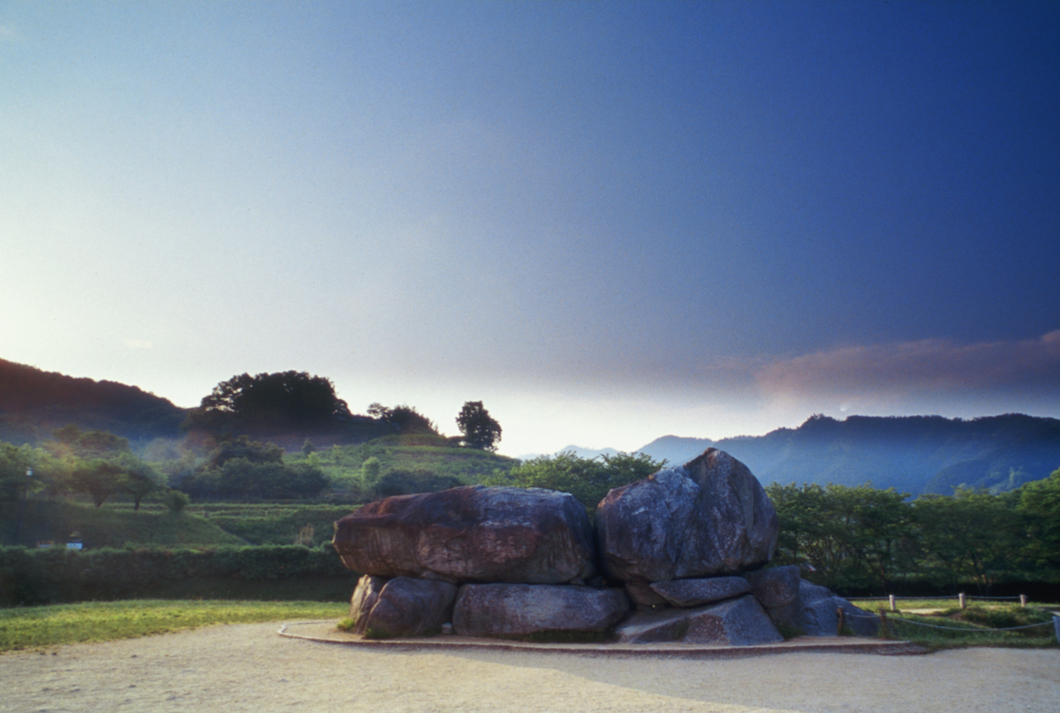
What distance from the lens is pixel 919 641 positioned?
46.8 feet

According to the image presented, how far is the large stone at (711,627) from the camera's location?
14.1m

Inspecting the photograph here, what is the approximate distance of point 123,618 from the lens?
16.8 meters

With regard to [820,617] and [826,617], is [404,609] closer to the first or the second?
[820,617]

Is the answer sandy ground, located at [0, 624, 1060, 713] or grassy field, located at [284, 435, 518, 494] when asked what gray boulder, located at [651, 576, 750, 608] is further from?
grassy field, located at [284, 435, 518, 494]

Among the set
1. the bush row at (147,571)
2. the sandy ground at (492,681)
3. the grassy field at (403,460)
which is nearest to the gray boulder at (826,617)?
the sandy ground at (492,681)

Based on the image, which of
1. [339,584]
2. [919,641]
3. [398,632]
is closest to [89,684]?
[398,632]

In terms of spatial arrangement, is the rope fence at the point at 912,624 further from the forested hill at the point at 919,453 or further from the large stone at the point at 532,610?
the forested hill at the point at 919,453

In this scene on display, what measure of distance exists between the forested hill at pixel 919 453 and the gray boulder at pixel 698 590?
8702 cm

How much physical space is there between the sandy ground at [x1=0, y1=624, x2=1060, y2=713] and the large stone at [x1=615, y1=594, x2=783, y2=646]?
135cm

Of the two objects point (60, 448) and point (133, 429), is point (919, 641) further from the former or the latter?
point (133, 429)

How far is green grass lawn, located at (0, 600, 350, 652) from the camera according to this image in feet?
45.4

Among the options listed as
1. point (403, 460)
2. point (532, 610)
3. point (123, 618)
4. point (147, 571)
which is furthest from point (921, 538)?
point (403, 460)

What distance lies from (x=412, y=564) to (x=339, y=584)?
48.8 ft

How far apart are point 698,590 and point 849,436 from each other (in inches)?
7221
